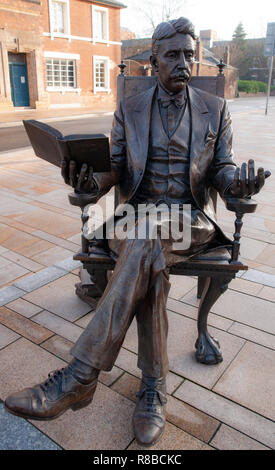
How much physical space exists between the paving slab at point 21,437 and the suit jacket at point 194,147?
52.2 inches

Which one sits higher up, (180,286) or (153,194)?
(153,194)

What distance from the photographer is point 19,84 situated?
2259 cm

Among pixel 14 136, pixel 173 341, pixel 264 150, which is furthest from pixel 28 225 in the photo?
pixel 14 136

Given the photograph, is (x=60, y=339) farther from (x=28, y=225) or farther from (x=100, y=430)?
(x=28, y=225)

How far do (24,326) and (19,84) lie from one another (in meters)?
22.5

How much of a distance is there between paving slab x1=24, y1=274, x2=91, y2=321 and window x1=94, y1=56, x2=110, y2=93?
2588 cm

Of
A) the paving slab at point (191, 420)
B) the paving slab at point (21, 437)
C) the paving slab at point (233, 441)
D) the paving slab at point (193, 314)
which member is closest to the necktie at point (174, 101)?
the paving slab at point (193, 314)

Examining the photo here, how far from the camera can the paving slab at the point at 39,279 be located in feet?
11.1

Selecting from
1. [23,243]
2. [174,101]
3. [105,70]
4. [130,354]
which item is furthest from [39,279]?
[105,70]

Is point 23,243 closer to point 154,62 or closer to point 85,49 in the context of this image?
point 154,62

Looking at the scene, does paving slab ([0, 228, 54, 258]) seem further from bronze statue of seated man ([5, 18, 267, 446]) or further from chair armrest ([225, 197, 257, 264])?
chair armrest ([225, 197, 257, 264])

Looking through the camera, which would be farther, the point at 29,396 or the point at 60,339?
the point at 60,339

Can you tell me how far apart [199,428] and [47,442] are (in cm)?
74

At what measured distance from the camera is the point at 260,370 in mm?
2406
